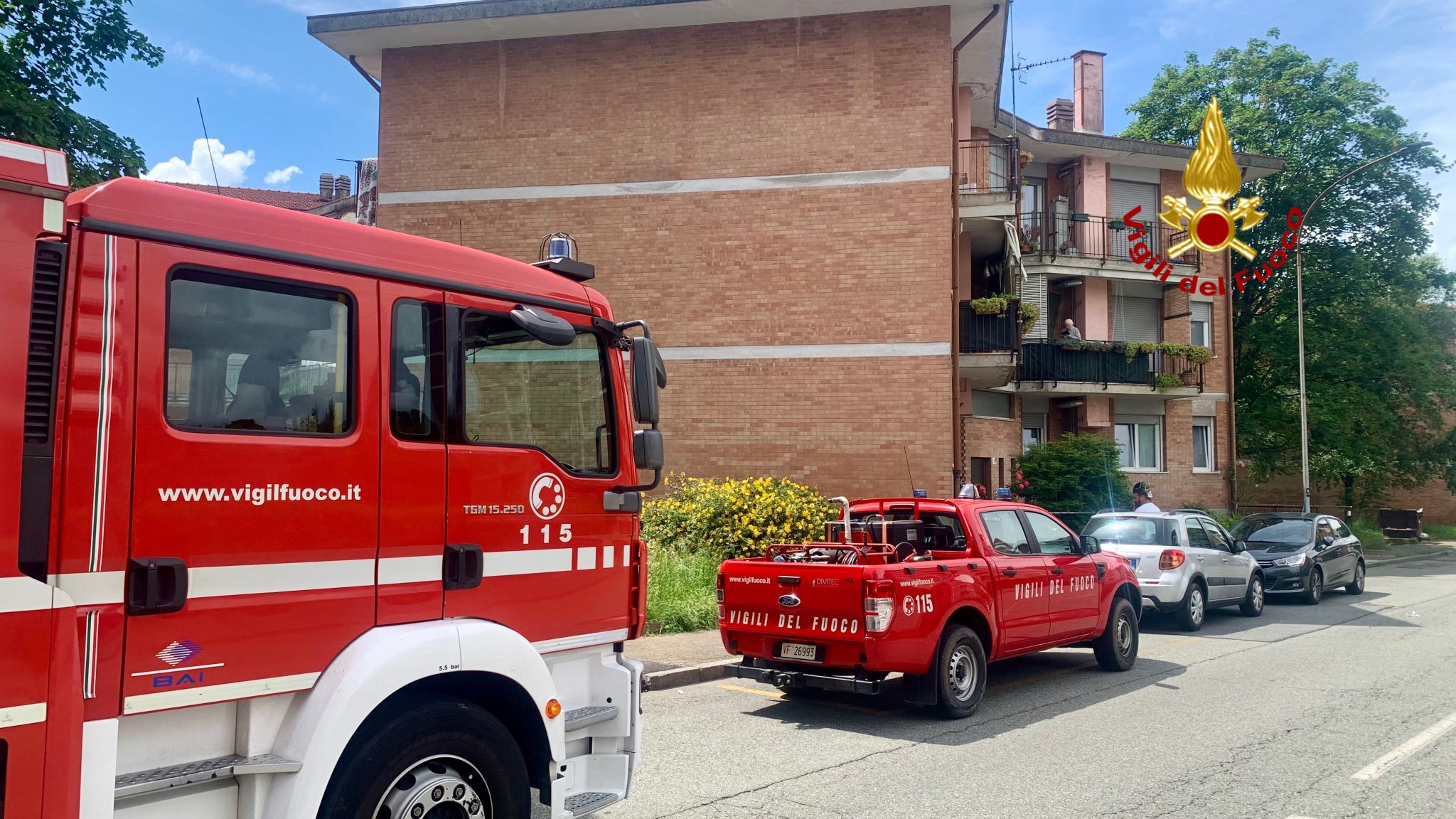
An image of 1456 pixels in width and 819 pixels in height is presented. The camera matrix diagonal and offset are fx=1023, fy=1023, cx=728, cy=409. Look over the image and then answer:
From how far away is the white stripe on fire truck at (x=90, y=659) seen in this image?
297cm

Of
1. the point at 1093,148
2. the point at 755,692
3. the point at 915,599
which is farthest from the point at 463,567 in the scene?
the point at 1093,148

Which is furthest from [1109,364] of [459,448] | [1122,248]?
[459,448]

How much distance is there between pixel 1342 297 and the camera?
32.5 m

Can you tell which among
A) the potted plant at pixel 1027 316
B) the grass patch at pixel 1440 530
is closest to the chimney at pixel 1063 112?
the potted plant at pixel 1027 316

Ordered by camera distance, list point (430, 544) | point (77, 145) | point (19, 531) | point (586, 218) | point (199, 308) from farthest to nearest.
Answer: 1. point (586, 218)
2. point (77, 145)
3. point (430, 544)
4. point (199, 308)
5. point (19, 531)

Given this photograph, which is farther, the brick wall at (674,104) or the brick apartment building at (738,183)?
the brick wall at (674,104)

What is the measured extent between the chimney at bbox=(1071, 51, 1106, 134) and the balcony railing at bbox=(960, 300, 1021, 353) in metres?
15.4

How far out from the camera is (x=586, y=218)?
1920 centimetres

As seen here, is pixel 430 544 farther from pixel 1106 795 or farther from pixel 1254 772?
pixel 1254 772

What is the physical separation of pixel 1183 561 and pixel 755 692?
711 centimetres

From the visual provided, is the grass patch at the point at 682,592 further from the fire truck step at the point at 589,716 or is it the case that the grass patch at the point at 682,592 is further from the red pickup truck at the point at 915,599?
the fire truck step at the point at 589,716

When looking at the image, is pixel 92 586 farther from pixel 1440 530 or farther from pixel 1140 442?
pixel 1440 530

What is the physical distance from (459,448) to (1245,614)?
47.0 feet

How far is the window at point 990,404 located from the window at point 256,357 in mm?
22355
